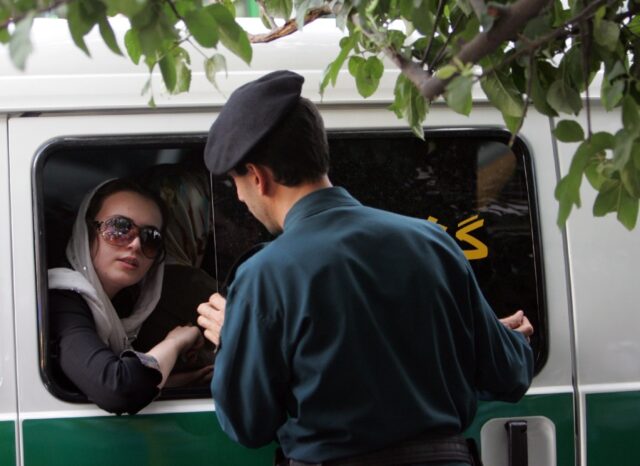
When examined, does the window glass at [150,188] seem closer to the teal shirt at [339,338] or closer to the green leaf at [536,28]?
the teal shirt at [339,338]

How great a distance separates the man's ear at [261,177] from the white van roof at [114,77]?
3.02ft

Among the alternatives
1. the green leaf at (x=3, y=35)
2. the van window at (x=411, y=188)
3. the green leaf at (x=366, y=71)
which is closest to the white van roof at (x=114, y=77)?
the van window at (x=411, y=188)

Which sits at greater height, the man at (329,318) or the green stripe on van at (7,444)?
the man at (329,318)

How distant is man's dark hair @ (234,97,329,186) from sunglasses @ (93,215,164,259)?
3.50 feet

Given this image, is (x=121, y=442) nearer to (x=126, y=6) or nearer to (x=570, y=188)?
(x=570, y=188)

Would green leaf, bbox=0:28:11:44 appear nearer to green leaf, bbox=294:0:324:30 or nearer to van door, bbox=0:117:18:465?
green leaf, bbox=294:0:324:30

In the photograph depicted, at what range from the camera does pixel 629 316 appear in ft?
11.5

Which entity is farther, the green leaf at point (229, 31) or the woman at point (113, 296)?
the woman at point (113, 296)

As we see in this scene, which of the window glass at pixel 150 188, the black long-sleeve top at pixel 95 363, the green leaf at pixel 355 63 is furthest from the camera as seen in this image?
the window glass at pixel 150 188

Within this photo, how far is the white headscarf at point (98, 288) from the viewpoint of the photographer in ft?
11.0

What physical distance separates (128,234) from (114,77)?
0.51m

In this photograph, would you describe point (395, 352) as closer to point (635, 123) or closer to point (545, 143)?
point (635, 123)

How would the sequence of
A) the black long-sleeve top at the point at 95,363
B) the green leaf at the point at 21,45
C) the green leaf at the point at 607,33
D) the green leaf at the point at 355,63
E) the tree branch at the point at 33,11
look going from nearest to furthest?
the green leaf at the point at 21,45 < the tree branch at the point at 33,11 < the green leaf at the point at 607,33 < the green leaf at the point at 355,63 < the black long-sleeve top at the point at 95,363

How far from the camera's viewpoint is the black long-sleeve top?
10.3ft
